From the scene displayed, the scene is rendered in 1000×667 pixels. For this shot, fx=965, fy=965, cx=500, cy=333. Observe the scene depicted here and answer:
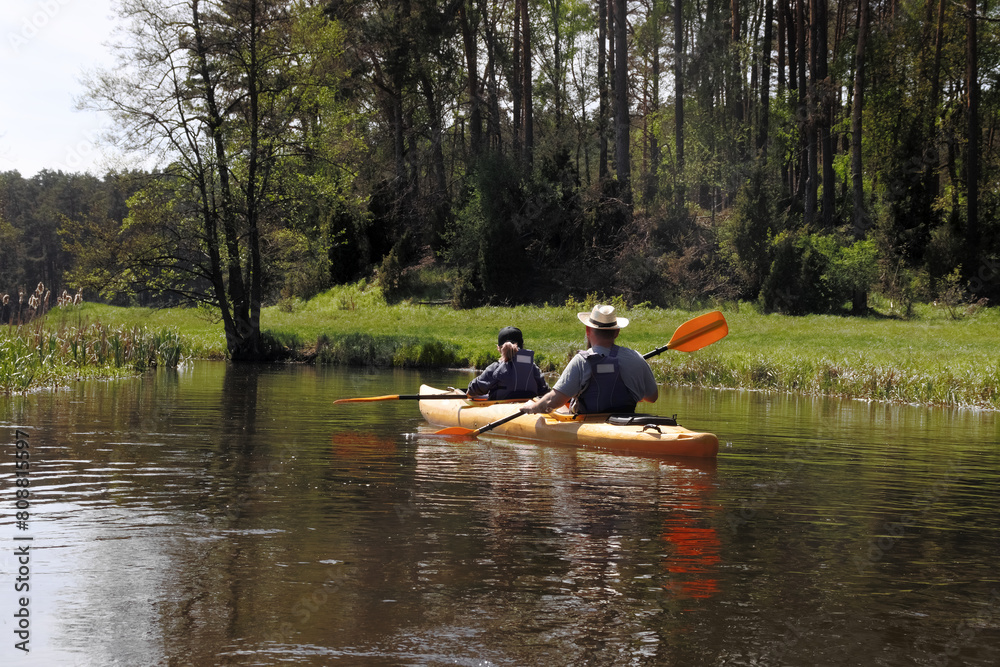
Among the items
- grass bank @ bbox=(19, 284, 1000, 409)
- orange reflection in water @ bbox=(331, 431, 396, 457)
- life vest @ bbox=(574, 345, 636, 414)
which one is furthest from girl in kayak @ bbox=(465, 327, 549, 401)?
grass bank @ bbox=(19, 284, 1000, 409)

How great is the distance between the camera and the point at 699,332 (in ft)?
42.9

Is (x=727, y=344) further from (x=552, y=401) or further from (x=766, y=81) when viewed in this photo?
(x=766, y=81)

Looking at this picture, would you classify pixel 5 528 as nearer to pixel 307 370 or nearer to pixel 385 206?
pixel 307 370

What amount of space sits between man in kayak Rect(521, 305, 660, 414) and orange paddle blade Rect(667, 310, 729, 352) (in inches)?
92.1

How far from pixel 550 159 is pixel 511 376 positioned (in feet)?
85.5

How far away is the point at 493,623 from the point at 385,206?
124 feet

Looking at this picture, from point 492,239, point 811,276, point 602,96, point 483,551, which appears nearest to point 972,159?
point 811,276

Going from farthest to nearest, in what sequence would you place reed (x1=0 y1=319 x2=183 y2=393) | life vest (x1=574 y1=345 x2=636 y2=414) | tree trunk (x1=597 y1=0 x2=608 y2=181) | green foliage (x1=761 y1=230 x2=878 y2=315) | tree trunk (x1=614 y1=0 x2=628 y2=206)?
tree trunk (x1=597 y1=0 x2=608 y2=181) < tree trunk (x1=614 y1=0 x2=628 y2=206) < green foliage (x1=761 y1=230 x2=878 y2=315) < reed (x1=0 y1=319 x2=183 y2=393) < life vest (x1=574 y1=345 x2=636 y2=414)

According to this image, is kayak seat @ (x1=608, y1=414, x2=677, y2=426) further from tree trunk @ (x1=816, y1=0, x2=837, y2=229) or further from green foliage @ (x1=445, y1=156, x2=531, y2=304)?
tree trunk @ (x1=816, y1=0, x2=837, y2=229)

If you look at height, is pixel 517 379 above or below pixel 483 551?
above

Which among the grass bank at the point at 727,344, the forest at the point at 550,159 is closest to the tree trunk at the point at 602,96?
the forest at the point at 550,159

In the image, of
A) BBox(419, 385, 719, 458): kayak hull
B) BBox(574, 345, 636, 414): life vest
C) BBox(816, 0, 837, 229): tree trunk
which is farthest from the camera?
BBox(816, 0, 837, 229): tree trunk

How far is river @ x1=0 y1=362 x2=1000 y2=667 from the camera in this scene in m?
4.36

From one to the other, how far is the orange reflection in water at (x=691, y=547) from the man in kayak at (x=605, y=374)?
Result: 94.0 inches
